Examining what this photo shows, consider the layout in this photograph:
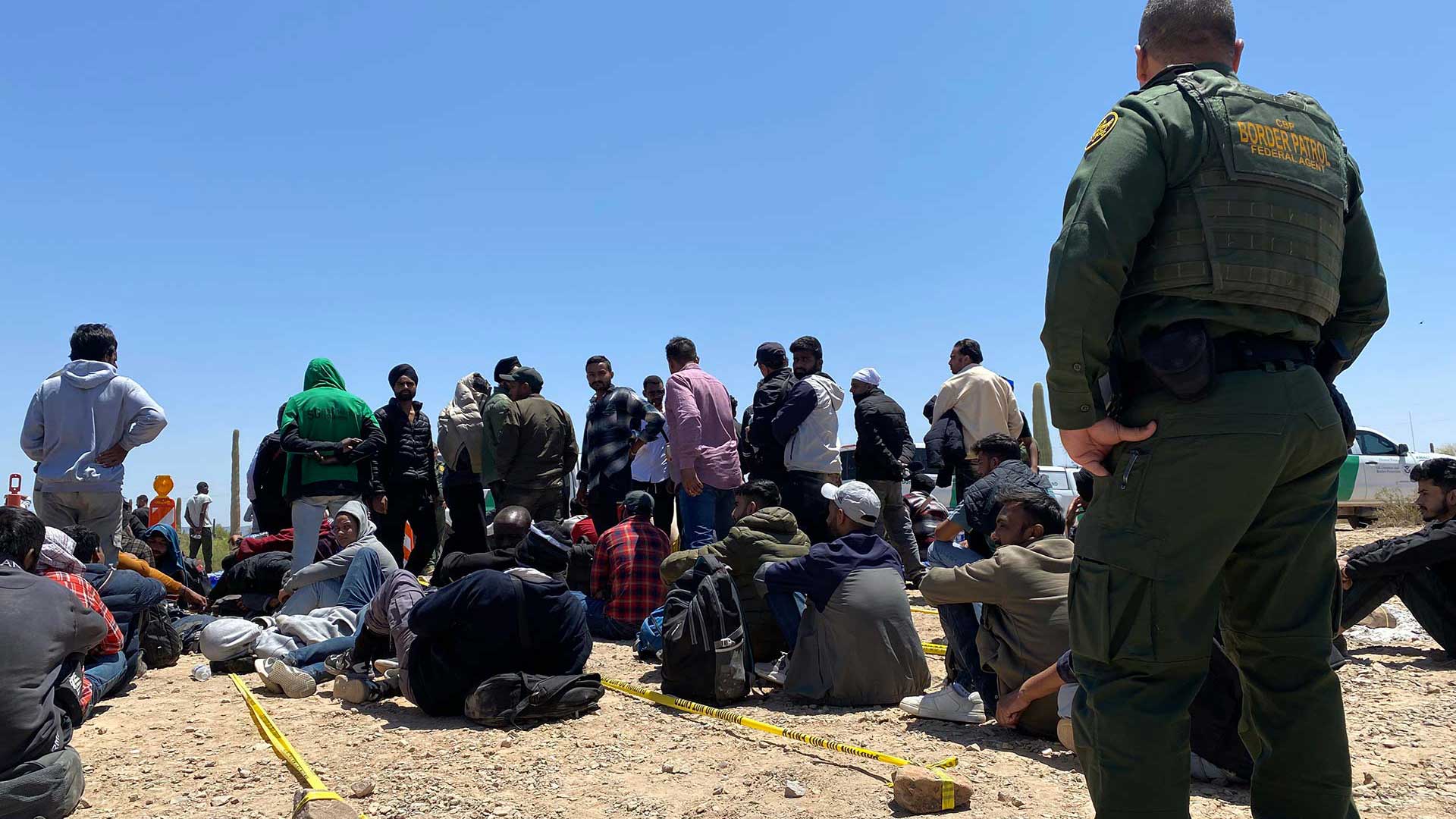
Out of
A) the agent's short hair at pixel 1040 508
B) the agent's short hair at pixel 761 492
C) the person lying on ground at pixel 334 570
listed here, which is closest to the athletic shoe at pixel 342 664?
the person lying on ground at pixel 334 570

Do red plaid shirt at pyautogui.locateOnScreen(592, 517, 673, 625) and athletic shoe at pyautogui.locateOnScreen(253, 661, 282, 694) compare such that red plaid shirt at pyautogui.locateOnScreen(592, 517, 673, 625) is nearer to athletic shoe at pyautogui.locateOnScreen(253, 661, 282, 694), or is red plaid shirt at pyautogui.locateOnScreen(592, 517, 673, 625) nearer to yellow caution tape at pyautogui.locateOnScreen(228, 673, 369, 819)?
athletic shoe at pyautogui.locateOnScreen(253, 661, 282, 694)

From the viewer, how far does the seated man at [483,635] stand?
196 inches

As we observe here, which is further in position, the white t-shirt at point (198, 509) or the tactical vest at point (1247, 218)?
the white t-shirt at point (198, 509)

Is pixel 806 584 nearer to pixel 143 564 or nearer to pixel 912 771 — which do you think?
pixel 912 771

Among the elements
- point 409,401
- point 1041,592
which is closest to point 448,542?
point 409,401

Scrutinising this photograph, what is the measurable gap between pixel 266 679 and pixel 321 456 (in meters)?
2.20

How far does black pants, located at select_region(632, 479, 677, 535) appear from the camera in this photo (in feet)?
28.5

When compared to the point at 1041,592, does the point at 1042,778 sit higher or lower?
lower

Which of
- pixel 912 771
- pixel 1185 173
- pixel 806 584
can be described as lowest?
pixel 912 771

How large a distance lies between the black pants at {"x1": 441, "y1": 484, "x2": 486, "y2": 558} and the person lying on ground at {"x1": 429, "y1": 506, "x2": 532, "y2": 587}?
3455 millimetres

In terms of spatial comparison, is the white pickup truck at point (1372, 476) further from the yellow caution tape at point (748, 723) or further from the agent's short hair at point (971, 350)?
the yellow caution tape at point (748, 723)

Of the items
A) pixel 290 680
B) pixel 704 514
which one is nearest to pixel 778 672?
pixel 704 514

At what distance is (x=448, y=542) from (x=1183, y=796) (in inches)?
309

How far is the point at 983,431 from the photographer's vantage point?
8.07 metres
